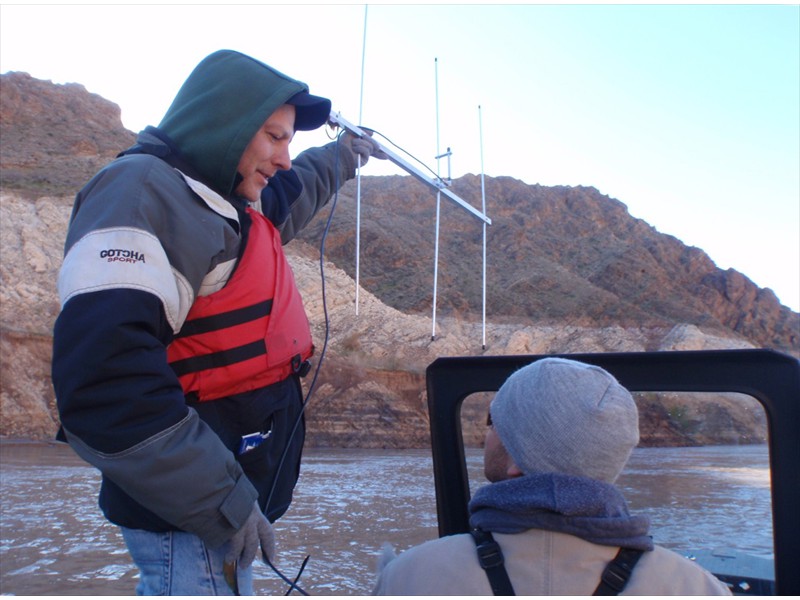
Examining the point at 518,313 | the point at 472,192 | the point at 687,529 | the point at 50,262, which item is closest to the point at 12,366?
the point at 50,262

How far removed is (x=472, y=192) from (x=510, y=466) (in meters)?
48.3

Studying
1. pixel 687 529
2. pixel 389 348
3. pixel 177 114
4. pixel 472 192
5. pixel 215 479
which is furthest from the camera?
pixel 472 192

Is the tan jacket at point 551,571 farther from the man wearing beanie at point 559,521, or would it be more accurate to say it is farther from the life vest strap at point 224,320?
the life vest strap at point 224,320

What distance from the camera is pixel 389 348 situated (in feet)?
57.8

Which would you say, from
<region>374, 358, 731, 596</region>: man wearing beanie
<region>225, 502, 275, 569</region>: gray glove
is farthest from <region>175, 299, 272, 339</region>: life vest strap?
<region>374, 358, 731, 596</region>: man wearing beanie

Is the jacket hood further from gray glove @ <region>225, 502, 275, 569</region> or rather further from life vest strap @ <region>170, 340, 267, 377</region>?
gray glove @ <region>225, 502, 275, 569</region>

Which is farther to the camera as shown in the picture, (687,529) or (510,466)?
(687,529)

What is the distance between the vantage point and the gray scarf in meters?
1.25

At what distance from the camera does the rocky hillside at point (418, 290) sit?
1340 centimetres

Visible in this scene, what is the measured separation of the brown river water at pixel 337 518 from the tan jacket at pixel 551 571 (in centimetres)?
129

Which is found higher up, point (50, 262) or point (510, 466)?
point (50, 262)

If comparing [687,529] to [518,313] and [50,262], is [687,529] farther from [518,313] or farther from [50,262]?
[518,313]

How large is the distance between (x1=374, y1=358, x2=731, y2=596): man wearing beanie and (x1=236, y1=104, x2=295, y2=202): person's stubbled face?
2.97ft

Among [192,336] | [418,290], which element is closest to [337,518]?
[192,336]
